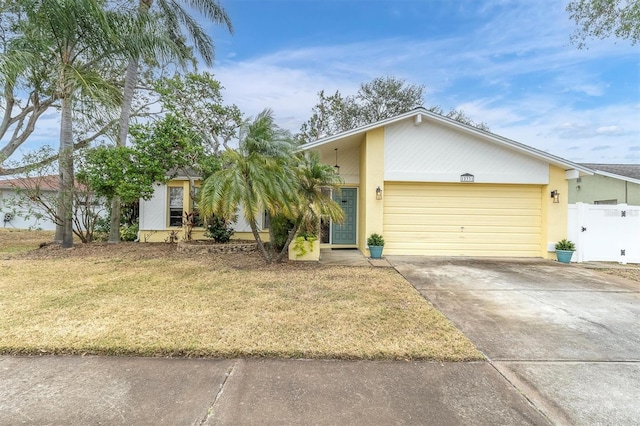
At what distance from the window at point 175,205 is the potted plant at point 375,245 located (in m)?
7.97

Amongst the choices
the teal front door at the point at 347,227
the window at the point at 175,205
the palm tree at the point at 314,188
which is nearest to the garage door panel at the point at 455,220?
the teal front door at the point at 347,227

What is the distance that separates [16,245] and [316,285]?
12.7 metres

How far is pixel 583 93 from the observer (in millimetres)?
13570

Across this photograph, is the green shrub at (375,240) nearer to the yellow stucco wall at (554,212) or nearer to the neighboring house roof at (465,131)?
the neighboring house roof at (465,131)

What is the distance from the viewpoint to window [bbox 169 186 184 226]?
1299 cm

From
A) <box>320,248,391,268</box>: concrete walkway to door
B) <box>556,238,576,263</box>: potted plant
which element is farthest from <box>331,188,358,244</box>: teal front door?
<box>556,238,576,263</box>: potted plant

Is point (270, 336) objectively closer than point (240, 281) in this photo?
Yes

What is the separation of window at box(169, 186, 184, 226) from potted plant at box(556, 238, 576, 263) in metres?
13.7

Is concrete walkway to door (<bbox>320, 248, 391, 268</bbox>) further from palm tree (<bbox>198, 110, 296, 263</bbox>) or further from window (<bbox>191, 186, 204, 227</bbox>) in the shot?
window (<bbox>191, 186, 204, 227</bbox>)

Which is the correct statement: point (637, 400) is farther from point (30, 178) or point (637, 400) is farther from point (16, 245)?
point (16, 245)

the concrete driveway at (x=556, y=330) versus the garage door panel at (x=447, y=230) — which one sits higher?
the garage door panel at (x=447, y=230)

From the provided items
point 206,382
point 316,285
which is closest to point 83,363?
point 206,382

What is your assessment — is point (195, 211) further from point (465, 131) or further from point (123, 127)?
point (465, 131)

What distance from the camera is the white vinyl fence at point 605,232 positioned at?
9859 millimetres
